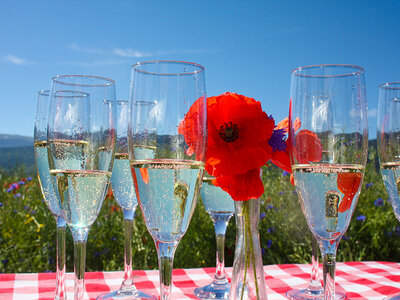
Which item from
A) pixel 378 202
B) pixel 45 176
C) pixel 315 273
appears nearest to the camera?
A: pixel 45 176

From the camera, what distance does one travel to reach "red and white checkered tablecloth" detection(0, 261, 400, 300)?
1490 millimetres

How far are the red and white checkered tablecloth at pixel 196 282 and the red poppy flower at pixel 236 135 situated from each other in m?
0.65

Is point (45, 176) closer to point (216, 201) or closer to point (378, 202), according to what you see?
point (216, 201)

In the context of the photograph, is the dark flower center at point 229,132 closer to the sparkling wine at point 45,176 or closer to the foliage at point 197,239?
the sparkling wine at point 45,176

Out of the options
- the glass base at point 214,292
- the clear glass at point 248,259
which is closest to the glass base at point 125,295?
the glass base at point 214,292

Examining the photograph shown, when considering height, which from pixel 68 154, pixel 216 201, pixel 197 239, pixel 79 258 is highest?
pixel 68 154

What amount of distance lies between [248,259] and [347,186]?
0.99ft

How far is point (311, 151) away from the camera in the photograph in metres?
0.90

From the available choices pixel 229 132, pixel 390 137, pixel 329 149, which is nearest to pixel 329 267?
pixel 329 149

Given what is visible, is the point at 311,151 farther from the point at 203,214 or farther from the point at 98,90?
the point at 203,214

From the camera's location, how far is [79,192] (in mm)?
1003

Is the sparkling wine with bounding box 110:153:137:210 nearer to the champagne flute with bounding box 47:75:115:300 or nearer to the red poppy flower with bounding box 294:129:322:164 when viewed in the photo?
the champagne flute with bounding box 47:75:115:300

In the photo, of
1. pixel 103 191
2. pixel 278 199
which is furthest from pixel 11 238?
pixel 103 191

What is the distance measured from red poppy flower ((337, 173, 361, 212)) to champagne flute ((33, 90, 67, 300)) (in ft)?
2.60
